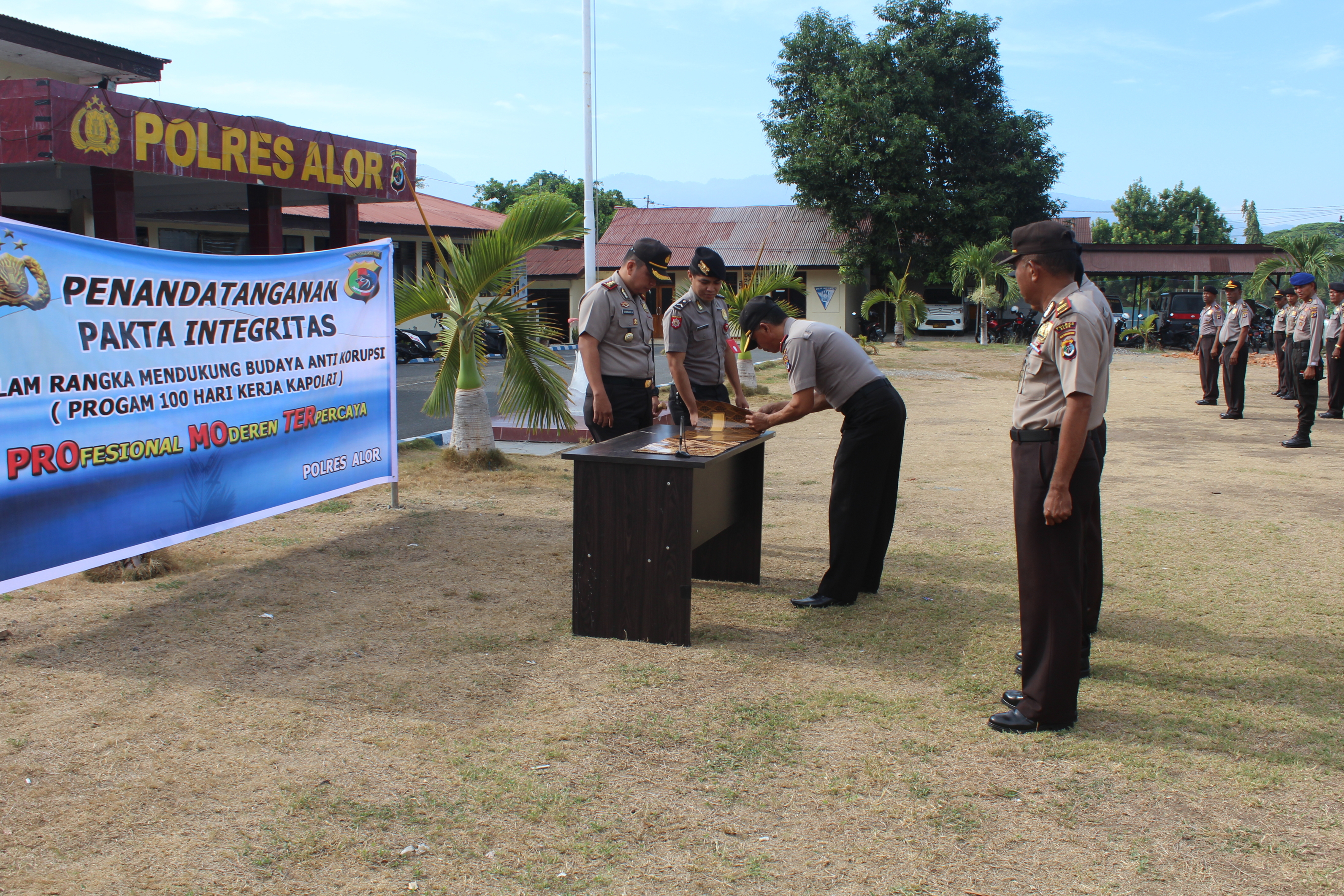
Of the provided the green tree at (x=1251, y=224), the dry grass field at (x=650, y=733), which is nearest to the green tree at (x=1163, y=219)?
the green tree at (x=1251, y=224)

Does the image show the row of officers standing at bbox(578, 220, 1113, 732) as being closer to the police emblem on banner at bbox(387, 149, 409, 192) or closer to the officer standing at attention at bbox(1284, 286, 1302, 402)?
the police emblem on banner at bbox(387, 149, 409, 192)

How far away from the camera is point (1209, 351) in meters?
15.7

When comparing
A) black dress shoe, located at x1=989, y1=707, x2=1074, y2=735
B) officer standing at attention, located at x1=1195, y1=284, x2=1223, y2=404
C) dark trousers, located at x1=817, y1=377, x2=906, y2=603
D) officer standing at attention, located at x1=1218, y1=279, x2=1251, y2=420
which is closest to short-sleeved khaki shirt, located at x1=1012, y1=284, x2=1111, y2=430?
black dress shoe, located at x1=989, y1=707, x2=1074, y2=735

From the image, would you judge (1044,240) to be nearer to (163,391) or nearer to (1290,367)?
(163,391)

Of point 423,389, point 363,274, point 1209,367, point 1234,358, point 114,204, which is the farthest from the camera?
point 423,389

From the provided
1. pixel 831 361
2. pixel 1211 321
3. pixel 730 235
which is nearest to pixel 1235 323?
pixel 1211 321

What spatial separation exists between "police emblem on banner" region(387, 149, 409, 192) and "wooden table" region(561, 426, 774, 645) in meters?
4.00

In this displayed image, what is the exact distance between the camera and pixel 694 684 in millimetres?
4199

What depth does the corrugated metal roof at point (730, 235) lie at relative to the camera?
39656mm

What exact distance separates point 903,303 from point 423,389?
19.0 metres

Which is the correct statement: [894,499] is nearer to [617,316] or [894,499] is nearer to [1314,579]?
[617,316]

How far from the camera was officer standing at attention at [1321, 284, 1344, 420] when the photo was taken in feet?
39.1

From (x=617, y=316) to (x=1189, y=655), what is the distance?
3286 mm

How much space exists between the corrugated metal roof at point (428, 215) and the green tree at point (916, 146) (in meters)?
13.7
